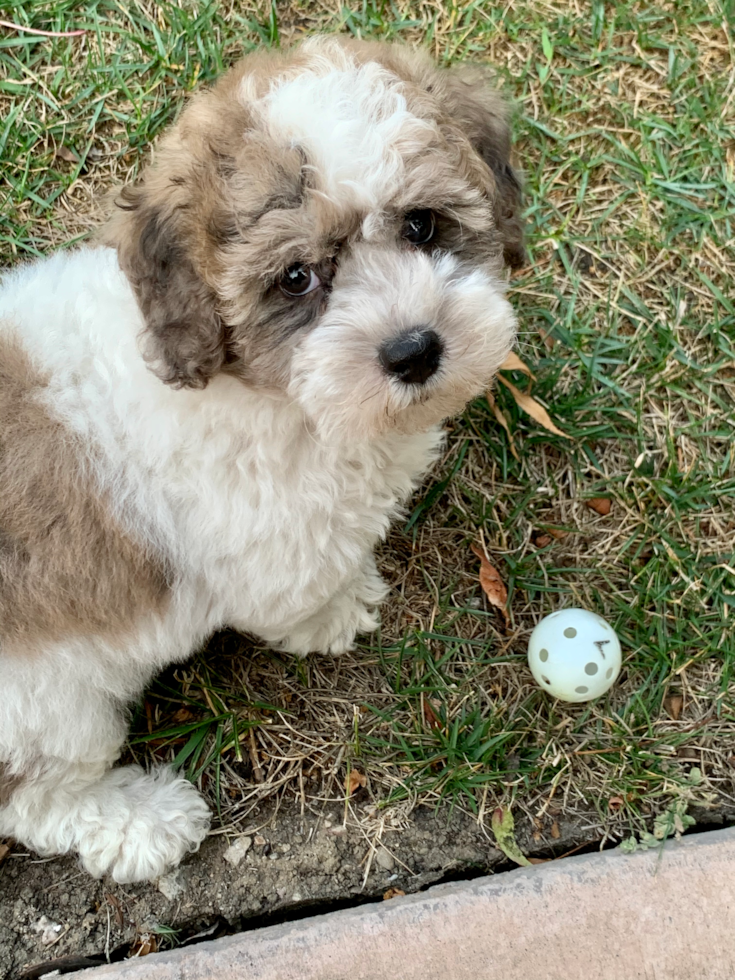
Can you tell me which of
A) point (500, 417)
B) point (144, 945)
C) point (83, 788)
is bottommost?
point (144, 945)

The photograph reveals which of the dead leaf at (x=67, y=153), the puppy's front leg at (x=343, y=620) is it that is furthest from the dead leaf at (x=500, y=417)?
the dead leaf at (x=67, y=153)

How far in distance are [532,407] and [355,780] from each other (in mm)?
1761

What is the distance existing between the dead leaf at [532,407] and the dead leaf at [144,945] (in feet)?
8.51

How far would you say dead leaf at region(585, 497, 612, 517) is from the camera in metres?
3.57

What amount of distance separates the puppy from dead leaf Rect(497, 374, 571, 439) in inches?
38.4

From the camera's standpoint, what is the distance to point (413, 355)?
2119mm

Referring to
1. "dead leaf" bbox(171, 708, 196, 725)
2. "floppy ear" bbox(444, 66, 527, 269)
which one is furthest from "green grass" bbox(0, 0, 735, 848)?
"floppy ear" bbox(444, 66, 527, 269)

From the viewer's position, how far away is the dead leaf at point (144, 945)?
2.98 meters

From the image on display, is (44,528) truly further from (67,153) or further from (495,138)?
(67,153)

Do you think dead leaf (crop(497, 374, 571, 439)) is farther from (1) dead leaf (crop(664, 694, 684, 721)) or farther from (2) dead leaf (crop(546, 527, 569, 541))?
(1) dead leaf (crop(664, 694, 684, 721))

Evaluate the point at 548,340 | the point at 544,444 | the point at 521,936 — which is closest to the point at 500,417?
the point at 544,444

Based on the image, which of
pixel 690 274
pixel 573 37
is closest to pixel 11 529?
pixel 690 274

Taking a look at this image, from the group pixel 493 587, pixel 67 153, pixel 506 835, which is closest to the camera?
pixel 506 835

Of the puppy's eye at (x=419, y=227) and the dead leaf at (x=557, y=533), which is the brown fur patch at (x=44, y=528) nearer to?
the puppy's eye at (x=419, y=227)
